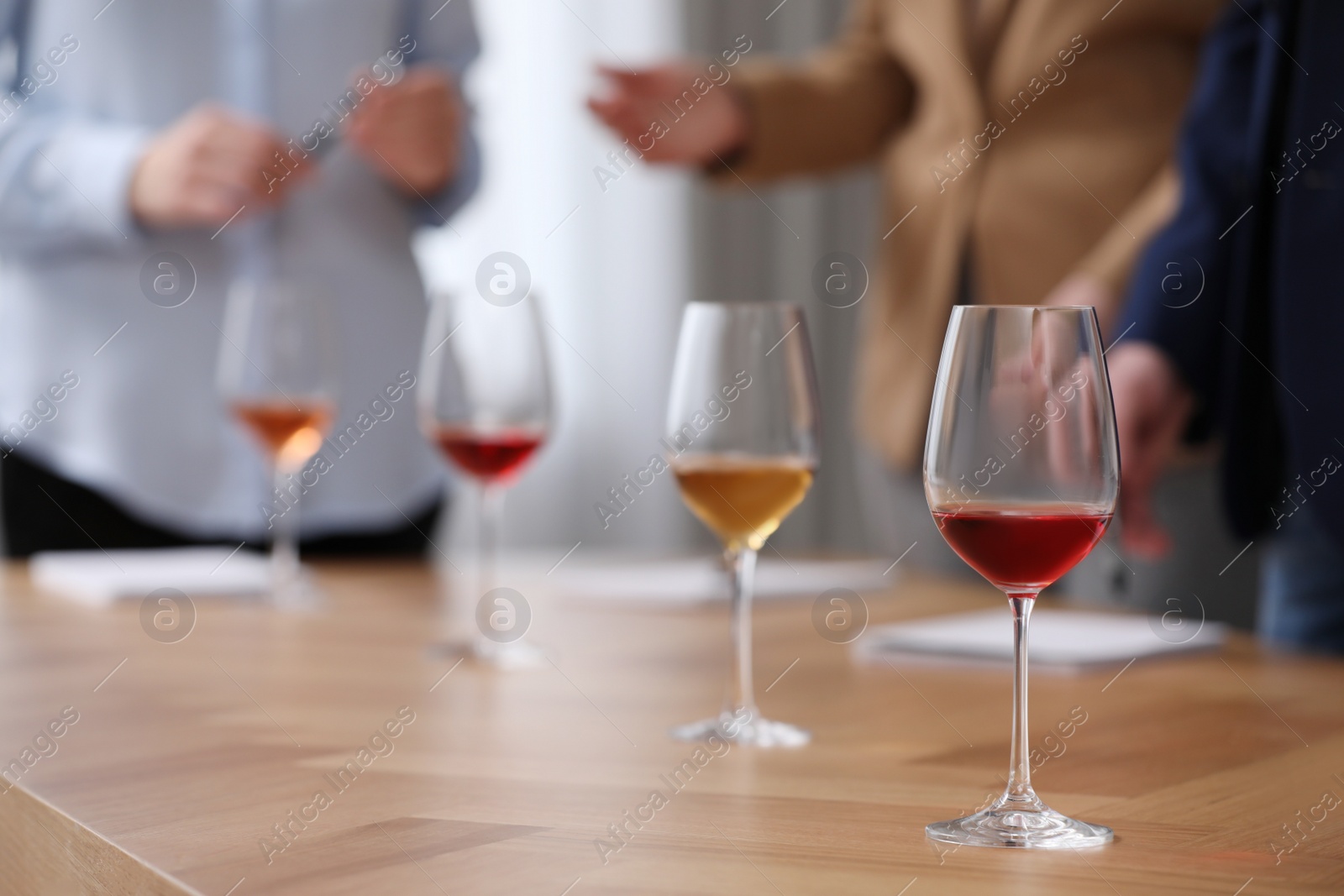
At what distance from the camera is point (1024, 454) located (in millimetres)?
631

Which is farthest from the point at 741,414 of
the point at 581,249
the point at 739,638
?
the point at 581,249

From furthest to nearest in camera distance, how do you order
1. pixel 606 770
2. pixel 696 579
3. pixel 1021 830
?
pixel 696 579, pixel 606 770, pixel 1021 830

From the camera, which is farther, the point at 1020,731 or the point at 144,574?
the point at 144,574

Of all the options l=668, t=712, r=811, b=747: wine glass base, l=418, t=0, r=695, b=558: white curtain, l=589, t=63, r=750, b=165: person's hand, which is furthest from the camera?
l=418, t=0, r=695, b=558: white curtain

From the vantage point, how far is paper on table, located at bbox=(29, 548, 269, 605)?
54.1 inches

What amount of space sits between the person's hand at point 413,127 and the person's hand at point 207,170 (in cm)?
10

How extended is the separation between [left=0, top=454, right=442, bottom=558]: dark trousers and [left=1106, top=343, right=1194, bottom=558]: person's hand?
96 cm

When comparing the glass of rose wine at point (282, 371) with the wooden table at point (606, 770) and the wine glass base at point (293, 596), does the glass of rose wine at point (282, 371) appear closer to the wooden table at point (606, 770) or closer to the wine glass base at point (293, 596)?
the wine glass base at point (293, 596)

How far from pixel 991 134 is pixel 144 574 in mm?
1266

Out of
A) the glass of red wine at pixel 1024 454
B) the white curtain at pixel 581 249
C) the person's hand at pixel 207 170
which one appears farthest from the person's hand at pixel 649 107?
the white curtain at pixel 581 249

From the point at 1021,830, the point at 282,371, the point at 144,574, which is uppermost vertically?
the point at 282,371

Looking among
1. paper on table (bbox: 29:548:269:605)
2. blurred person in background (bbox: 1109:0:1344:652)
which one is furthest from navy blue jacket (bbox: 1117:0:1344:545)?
paper on table (bbox: 29:548:269:605)

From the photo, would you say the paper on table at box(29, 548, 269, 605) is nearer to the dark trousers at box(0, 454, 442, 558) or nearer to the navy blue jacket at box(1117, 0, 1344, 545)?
the dark trousers at box(0, 454, 442, 558)

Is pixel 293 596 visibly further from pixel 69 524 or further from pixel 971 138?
pixel 971 138
